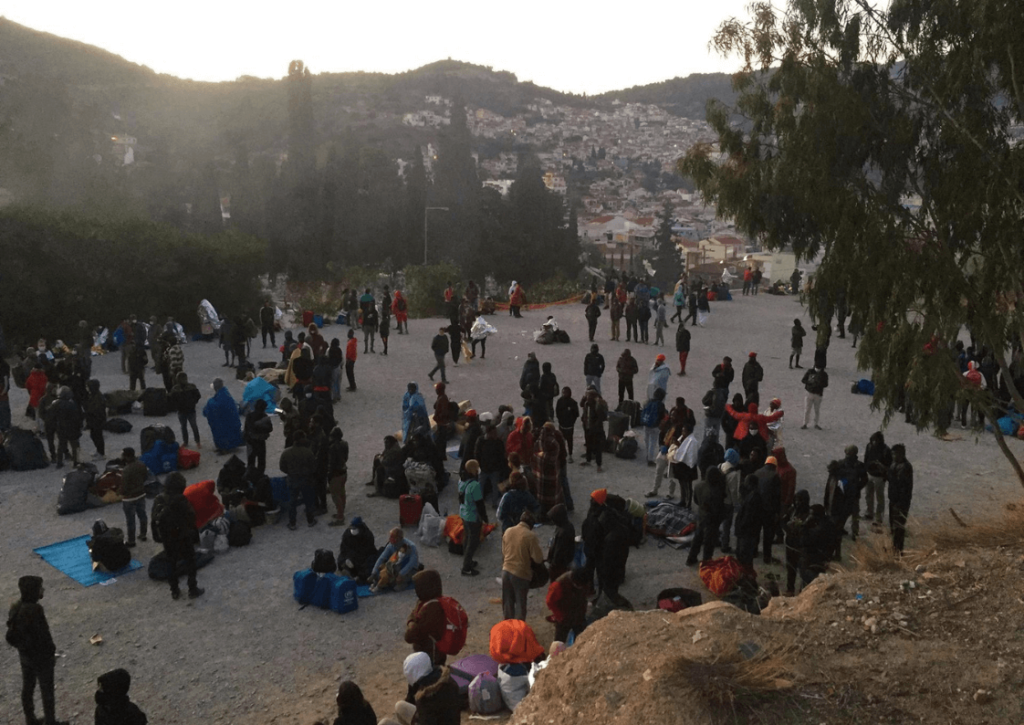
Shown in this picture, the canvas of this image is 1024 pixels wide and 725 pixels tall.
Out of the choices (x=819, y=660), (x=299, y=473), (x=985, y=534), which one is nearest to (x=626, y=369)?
(x=299, y=473)

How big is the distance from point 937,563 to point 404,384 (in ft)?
43.8

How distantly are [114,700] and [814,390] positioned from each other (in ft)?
42.7

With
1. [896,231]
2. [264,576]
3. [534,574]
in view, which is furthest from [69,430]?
[896,231]

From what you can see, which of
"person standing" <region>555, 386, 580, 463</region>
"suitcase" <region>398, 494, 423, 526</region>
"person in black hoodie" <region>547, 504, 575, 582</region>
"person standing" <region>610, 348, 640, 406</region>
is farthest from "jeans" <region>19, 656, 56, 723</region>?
"person standing" <region>610, 348, 640, 406</region>

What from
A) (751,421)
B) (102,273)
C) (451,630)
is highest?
(102,273)

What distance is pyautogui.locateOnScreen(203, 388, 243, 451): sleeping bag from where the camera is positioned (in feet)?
45.6

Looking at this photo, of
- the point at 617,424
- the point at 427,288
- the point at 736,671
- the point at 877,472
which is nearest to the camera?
the point at 736,671

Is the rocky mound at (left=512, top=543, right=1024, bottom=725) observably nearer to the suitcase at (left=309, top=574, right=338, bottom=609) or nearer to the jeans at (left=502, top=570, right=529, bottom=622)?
the jeans at (left=502, top=570, right=529, bottom=622)

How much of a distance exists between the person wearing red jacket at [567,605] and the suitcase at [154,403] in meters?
11.5

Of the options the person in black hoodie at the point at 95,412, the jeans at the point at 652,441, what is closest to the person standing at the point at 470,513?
the jeans at the point at 652,441

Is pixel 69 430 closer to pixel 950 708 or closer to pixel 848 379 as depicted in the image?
pixel 950 708

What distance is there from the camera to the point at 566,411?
13.2m

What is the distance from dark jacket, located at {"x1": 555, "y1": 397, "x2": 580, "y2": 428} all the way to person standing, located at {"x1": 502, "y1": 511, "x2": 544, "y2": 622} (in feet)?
15.7

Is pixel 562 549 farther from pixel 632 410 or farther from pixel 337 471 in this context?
pixel 632 410
